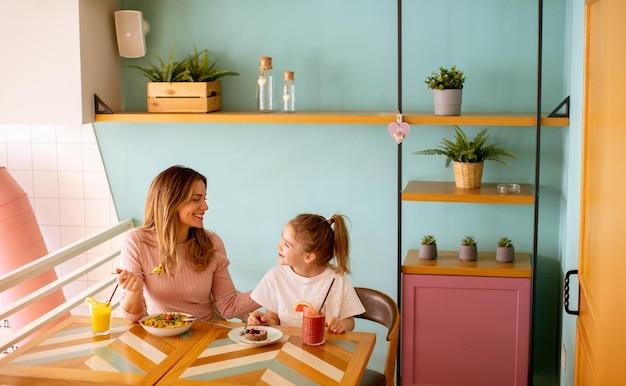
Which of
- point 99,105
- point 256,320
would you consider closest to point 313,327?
point 256,320

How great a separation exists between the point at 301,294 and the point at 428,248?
84 cm

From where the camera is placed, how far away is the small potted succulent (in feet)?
11.2

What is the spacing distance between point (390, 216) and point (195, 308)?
1.13 meters

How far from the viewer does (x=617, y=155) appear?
5.85 feet

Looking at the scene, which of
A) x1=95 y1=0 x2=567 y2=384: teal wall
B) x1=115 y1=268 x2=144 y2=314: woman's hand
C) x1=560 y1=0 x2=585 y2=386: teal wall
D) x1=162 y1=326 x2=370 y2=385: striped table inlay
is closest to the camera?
x1=162 y1=326 x2=370 y2=385: striped table inlay

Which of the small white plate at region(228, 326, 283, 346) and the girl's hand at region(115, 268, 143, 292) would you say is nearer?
the small white plate at region(228, 326, 283, 346)

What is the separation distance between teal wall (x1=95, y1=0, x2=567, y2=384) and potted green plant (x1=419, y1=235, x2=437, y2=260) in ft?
0.64

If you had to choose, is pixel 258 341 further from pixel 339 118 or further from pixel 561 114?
pixel 561 114

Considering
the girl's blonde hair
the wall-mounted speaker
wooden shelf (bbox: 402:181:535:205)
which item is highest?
the wall-mounted speaker

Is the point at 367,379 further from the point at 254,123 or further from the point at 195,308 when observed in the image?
the point at 254,123

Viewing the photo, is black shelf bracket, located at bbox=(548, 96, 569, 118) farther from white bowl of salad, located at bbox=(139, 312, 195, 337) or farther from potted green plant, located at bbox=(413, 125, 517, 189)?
white bowl of salad, located at bbox=(139, 312, 195, 337)

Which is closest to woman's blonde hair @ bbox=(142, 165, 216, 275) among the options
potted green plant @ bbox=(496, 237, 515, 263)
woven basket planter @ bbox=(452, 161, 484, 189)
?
woven basket planter @ bbox=(452, 161, 484, 189)

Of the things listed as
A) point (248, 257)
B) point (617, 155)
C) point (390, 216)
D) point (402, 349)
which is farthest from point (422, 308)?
point (617, 155)

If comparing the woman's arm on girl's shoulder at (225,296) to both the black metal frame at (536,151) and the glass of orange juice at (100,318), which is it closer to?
the glass of orange juice at (100,318)
